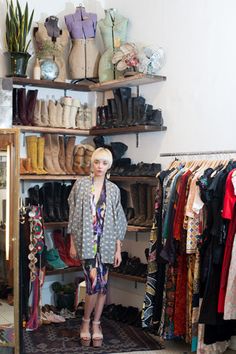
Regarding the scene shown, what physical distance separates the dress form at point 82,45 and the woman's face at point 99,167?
1380mm

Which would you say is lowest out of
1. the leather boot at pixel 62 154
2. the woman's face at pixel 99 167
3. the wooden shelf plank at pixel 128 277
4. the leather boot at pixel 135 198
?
the wooden shelf plank at pixel 128 277

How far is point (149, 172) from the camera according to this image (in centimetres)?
502

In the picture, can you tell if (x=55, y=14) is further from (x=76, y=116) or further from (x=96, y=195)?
(x=96, y=195)

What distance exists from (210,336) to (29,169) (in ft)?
7.32

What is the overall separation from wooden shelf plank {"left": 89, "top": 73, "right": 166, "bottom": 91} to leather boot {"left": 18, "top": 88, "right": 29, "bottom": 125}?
721 millimetres

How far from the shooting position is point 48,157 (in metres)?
5.38

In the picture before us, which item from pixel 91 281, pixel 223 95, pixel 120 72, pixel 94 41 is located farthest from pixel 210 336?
pixel 94 41

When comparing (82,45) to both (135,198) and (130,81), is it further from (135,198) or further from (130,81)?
(135,198)

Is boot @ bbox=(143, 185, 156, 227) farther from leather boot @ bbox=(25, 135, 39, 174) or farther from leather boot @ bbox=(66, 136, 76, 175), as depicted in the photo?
leather boot @ bbox=(25, 135, 39, 174)

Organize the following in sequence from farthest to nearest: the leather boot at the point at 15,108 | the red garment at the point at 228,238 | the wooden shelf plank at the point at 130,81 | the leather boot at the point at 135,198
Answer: the leather boot at the point at 135,198 → the leather boot at the point at 15,108 → the wooden shelf plank at the point at 130,81 → the red garment at the point at 228,238

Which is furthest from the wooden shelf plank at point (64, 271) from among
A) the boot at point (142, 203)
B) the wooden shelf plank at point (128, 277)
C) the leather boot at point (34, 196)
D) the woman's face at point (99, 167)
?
the woman's face at point (99, 167)

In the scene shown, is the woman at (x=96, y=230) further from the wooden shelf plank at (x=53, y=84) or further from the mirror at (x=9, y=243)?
the wooden shelf plank at (x=53, y=84)

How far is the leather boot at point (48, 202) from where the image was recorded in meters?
5.32

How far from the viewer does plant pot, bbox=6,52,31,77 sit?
5.07m
